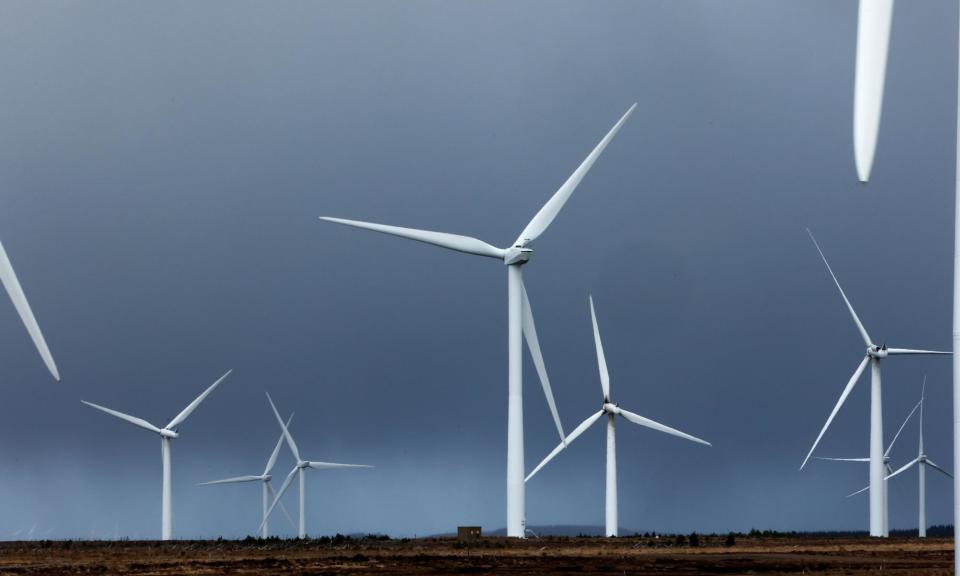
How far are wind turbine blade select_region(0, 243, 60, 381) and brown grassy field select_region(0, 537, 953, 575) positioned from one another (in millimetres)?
14685

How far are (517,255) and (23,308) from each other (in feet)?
166

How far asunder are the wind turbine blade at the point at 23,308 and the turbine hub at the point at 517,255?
4979 cm

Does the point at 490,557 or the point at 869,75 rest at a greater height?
the point at 869,75

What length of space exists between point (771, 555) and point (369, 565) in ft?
67.9

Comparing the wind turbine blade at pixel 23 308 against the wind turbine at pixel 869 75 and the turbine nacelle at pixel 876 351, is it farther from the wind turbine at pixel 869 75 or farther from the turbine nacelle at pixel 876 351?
the turbine nacelle at pixel 876 351

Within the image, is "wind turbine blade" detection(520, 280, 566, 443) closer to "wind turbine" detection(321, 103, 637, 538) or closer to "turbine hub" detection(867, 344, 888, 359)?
"wind turbine" detection(321, 103, 637, 538)

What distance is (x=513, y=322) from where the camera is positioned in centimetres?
9169

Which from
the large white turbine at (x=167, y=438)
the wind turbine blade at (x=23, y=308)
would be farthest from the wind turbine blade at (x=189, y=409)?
the wind turbine blade at (x=23, y=308)

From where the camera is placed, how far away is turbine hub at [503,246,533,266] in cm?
9456

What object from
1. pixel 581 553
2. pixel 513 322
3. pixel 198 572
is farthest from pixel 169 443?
pixel 198 572

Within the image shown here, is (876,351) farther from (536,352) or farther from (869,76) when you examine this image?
(869,76)

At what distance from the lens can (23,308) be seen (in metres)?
46.8

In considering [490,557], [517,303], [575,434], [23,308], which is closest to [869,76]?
[23,308]

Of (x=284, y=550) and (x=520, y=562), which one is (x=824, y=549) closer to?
(x=520, y=562)
